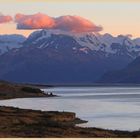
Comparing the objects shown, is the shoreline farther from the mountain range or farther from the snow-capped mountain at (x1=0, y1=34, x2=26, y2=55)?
the snow-capped mountain at (x1=0, y1=34, x2=26, y2=55)

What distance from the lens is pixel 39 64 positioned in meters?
55.7

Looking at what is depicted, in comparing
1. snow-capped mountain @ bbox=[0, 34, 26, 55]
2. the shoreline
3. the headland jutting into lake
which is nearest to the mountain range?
snow-capped mountain @ bbox=[0, 34, 26, 55]

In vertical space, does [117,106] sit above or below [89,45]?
below

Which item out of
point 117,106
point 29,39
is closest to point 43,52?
point 29,39

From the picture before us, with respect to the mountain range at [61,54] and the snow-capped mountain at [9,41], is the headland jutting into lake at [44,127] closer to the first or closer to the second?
the mountain range at [61,54]

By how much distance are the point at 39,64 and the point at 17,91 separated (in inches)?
1538

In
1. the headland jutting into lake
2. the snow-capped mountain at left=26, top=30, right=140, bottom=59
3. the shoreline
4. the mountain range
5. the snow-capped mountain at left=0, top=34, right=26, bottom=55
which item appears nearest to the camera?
the shoreline

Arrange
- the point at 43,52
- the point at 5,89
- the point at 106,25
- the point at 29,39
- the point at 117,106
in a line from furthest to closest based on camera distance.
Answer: the point at 5,89
the point at 117,106
the point at 43,52
the point at 29,39
the point at 106,25

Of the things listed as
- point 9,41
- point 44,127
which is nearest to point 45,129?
point 44,127

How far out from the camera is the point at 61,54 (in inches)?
1969

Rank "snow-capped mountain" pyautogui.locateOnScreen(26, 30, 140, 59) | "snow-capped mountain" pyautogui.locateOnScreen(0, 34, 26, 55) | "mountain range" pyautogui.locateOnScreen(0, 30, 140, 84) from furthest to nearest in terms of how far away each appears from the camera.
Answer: "mountain range" pyautogui.locateOnScreen(0, 30, 140, 84) → "snow-capped mountain" pyautogui.locateOnScreen(26, 30, 140, 59) → "snow-capped mountain" pyautogui.locateOnScreen(0, 34, 26, 55)

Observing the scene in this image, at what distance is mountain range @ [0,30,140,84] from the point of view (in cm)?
4684

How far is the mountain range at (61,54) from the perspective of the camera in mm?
46844

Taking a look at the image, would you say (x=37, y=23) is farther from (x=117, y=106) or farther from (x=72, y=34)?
(x=117, y=106)
